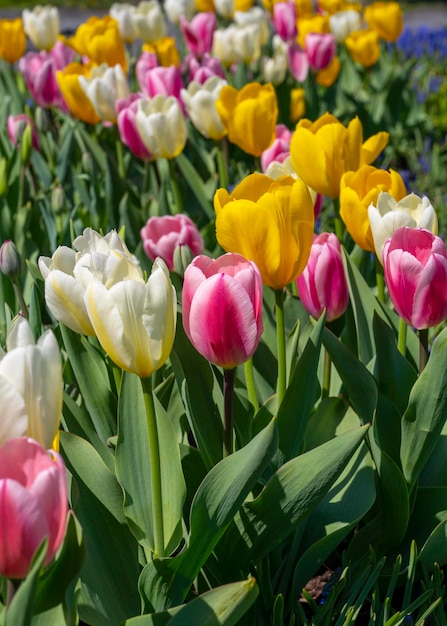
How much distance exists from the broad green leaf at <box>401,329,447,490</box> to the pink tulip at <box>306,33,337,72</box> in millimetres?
2622

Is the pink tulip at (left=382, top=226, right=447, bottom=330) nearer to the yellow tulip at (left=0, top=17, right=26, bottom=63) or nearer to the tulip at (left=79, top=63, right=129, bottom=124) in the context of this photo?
the tulip at (left=79, top=63, right=129, bottom=124)

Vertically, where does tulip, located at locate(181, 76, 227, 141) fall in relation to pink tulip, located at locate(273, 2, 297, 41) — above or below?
above

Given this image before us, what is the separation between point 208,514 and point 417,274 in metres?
0.48

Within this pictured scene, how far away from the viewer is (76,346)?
1.53 m

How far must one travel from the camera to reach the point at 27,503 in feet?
2.66

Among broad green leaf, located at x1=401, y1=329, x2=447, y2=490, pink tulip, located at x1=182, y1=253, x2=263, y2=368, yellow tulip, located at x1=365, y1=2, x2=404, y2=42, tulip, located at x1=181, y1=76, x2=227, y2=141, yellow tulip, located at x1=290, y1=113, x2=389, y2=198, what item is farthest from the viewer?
yellow tulip, located at x1=365, y1=2, x2=404, y2=42

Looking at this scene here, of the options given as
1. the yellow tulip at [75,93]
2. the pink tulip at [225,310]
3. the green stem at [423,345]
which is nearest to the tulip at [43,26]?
the yellow tulip at [75,93]

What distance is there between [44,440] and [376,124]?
3.40 metres

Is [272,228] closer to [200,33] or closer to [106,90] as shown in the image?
[106,90]

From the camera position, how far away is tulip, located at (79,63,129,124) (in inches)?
106

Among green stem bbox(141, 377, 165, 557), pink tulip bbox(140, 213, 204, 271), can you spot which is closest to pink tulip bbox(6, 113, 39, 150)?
pink tulip bbox(140, 213, 204, 271)

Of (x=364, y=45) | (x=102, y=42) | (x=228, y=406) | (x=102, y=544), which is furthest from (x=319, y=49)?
(x=102, y=544)

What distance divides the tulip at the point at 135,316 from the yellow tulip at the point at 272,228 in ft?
0.67

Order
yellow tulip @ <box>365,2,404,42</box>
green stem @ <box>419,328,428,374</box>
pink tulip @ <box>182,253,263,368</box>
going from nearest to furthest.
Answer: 1. pink tulip @ <box>182,253,263,368</box>
2. green stem @ <box>419,328,428,374</box>
3. yellow tulip @ <box>365,2,404,42</box>
